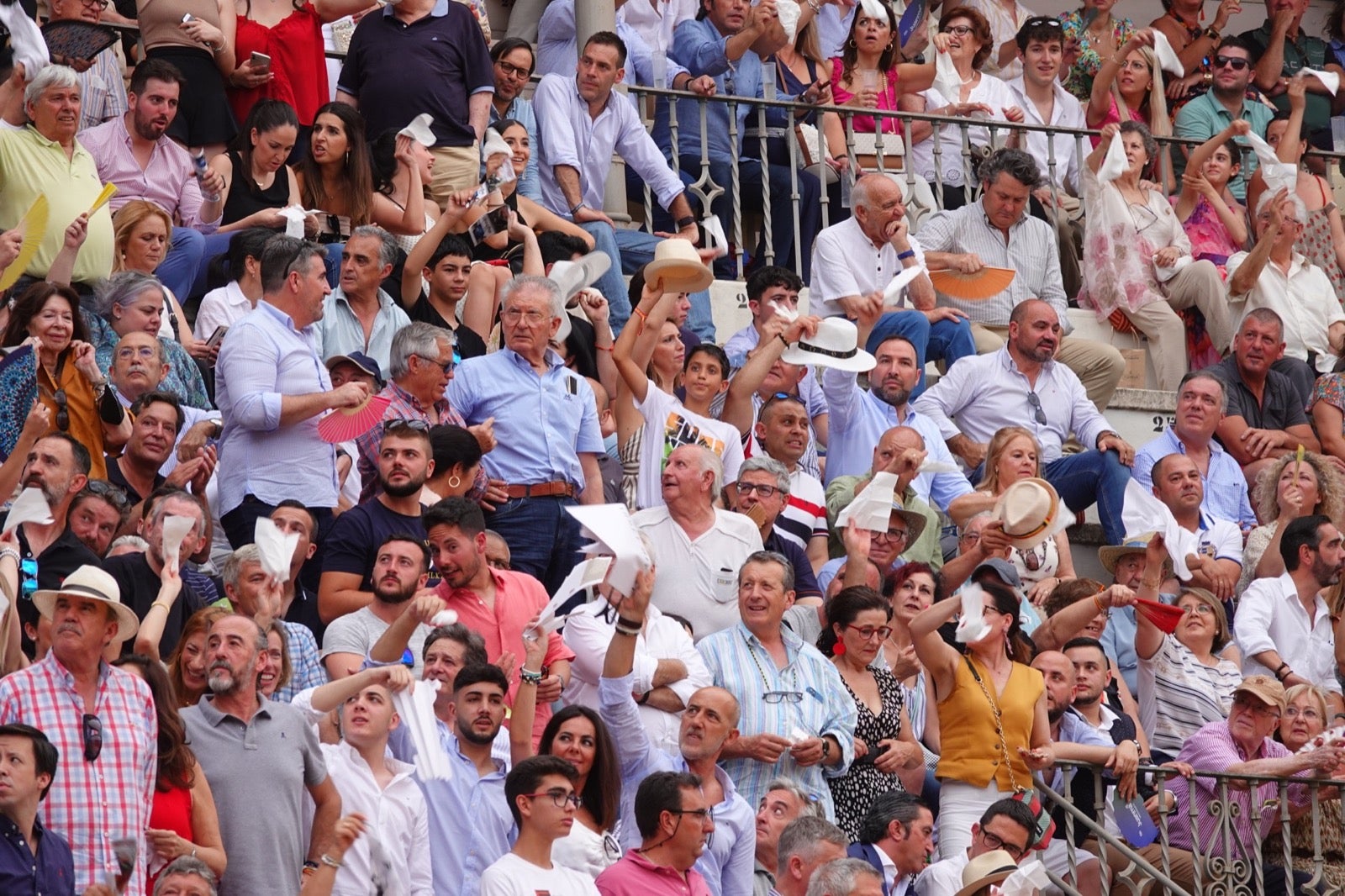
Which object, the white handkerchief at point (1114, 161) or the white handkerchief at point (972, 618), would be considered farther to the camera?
the white handkerchief at point (1114, 161)

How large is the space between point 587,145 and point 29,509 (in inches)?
205

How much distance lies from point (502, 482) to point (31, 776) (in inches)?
140

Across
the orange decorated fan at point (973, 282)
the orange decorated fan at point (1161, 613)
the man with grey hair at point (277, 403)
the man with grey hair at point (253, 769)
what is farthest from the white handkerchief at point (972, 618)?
the orange decorated fan at point (973, 282)

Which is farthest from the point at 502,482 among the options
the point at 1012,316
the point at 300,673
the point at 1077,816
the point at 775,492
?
the point at 1012,316

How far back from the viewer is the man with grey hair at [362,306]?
35.6ft

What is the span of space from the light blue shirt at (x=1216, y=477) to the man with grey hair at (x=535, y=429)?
3163 mm

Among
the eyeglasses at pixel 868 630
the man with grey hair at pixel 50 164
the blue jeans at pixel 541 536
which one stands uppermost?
the man with grey hair at pixel 50 164

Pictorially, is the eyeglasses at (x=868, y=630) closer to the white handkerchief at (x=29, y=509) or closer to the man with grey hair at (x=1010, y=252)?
the white handkerchief at (x=29, y=509)

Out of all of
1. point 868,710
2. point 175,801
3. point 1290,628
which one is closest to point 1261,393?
point 1290,628

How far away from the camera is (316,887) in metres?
7.74

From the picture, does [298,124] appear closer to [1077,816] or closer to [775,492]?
[775,492]

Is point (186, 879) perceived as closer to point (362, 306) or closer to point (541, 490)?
point (541, 490)

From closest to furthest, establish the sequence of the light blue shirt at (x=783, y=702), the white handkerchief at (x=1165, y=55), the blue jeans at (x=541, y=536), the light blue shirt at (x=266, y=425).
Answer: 1. the light blue shirt at (x=783, y=702)
2. the light blue shirt at (x=266, y=425)
3. the blue jeans at (x=541, y=536)
4. the white handkerchief at (x=1165, y=55)

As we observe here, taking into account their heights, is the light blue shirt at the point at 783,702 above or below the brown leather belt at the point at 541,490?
below
